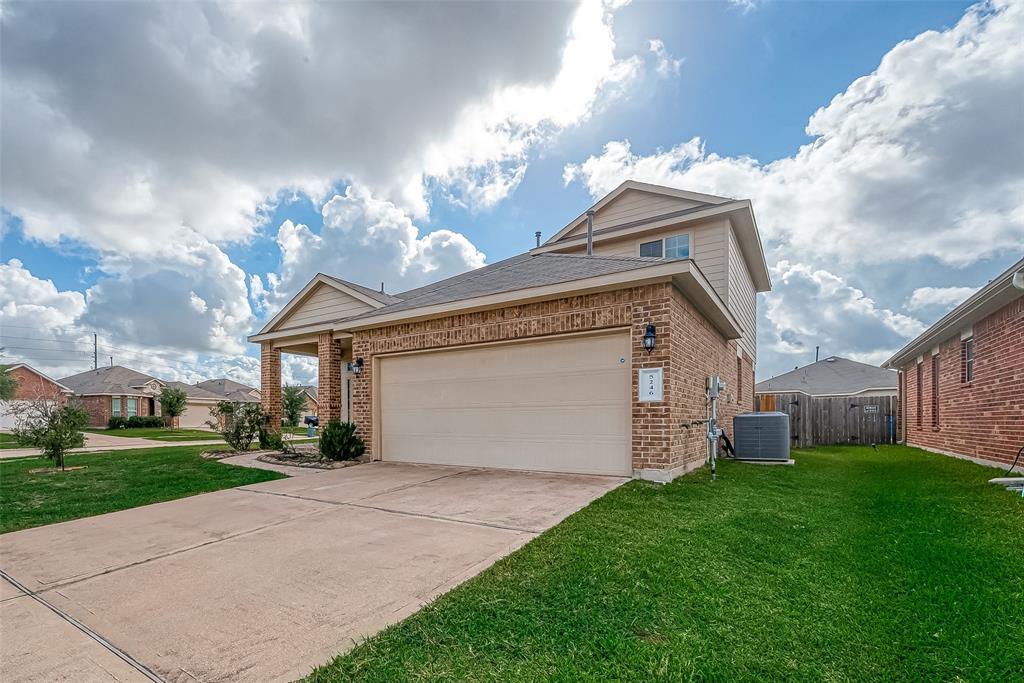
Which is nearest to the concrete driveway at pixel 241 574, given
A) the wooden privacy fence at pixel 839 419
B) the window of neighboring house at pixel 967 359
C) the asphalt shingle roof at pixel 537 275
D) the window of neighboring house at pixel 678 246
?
the asphalt shingle roof at pixel 537 275

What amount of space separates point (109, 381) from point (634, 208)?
3821 centimetres

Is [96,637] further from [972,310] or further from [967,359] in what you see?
[967,359]

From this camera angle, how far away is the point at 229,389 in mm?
42062

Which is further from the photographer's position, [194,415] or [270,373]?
[194,415]

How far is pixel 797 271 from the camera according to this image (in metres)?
24.1

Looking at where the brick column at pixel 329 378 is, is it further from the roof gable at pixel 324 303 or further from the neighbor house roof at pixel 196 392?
the neighbor house roof at pixel 196 392

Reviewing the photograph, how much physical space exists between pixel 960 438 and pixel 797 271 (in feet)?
53.4

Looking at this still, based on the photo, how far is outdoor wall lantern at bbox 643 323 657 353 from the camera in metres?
6.23

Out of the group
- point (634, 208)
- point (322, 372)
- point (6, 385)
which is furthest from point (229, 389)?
point (634, 208)

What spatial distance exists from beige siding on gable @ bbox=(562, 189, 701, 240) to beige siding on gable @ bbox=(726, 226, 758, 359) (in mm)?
1439

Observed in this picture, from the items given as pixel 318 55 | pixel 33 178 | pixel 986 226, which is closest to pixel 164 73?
pixel 318 55

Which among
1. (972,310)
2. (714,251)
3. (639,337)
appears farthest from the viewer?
(714,251)

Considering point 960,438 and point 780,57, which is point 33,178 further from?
point 960,438

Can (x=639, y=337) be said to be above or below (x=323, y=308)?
below
